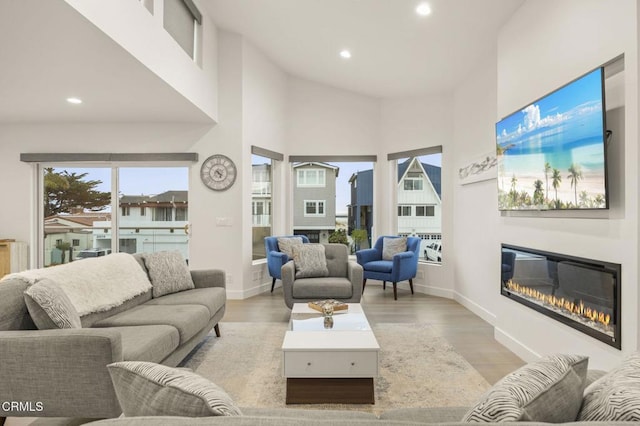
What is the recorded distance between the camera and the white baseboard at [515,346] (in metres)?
2.91

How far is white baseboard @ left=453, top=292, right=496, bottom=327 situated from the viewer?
4.09 meters

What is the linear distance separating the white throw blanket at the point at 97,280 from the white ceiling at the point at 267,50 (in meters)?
1.59

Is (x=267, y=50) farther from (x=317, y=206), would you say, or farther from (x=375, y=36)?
(x=317, y=206)

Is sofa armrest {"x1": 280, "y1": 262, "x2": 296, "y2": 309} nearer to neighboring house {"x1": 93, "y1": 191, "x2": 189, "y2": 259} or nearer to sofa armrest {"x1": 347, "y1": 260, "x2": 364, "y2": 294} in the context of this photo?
sofa armrest {"x1": 347, "y1": 260, "x2": 364, "y2": 294}

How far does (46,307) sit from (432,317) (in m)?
3.62

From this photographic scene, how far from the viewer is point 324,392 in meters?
→ 2.32

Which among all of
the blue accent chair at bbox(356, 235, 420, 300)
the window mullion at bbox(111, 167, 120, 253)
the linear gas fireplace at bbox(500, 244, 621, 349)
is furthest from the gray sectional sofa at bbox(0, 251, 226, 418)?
the blue accent chair at bbox(356, 235, 420, 300)

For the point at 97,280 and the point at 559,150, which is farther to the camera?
the point at 97,280

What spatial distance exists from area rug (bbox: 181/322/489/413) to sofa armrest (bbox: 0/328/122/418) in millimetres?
839

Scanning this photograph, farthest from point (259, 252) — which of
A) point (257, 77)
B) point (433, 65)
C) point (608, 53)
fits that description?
point (608, 53)

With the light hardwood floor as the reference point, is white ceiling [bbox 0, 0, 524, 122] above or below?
above

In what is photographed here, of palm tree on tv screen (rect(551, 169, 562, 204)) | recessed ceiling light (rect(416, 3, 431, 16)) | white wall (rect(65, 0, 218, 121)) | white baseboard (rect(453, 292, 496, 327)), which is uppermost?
recessed ceiling light (rect(416, 3, 431, 16))

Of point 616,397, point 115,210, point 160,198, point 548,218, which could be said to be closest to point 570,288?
point 548,218

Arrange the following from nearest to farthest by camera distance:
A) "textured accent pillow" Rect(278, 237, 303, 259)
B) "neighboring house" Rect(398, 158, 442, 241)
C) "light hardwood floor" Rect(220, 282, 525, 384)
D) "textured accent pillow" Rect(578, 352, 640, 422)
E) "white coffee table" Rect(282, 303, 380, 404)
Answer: "textured accent pillow" Rect(578, 352, 640, 422) < "white coffee table" Rect(282, 303, 380, 404) < "light hardwood floor" Rect(220, 282, 525, 384) < "textured accent pillow" Rect(278, 237, 303, 259) < "neighboring house" Rect(398, 158, 442, 241)
